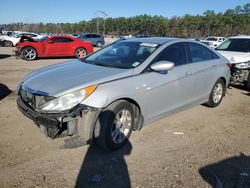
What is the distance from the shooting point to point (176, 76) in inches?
195

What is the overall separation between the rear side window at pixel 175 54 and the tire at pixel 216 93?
139 cm

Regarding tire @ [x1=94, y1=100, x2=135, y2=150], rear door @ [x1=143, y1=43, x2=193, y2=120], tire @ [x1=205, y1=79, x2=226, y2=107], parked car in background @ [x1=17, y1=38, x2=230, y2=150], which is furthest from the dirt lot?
tire @ [x1=205, y1=79, x2=226, y2=107]

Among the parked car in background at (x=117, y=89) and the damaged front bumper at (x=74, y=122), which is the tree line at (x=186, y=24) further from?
the damaged front bumper at (x=74, y=122)

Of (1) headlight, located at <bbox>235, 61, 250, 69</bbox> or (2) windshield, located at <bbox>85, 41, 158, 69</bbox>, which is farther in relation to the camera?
(1) headlight, located at <bbox>235, 61, 250, 69</bbox>

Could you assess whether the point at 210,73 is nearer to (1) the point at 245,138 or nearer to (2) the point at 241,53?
(1) the point at 245,138

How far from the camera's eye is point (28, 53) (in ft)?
50.4

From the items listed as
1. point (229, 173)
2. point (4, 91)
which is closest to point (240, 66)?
point (229, 173)

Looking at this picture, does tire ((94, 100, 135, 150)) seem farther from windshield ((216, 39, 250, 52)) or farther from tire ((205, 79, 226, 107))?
windshield ((216, 39, 250, 52))

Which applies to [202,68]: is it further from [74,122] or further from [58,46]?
[58,46]

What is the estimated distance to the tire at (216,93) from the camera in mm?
6277

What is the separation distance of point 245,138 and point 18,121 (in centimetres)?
412

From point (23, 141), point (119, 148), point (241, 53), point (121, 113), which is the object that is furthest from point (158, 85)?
point (241, 53)

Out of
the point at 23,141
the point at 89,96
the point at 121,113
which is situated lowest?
the point at 23,141

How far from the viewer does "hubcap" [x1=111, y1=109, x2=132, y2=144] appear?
4.13m
